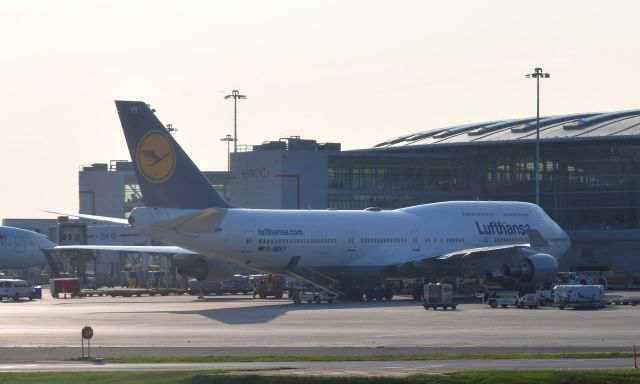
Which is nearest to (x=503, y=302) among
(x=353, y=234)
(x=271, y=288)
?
(x=353, y=234)

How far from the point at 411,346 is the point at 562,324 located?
12.2 metres

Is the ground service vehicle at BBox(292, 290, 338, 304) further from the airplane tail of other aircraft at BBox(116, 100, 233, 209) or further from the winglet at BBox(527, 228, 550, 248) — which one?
the winglet at BBox(527, 228, 550, 248)

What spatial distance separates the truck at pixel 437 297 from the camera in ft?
213

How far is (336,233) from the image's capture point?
74.7 m

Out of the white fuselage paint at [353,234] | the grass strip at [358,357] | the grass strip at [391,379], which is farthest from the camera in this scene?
the white fuselage paint at [353,234]

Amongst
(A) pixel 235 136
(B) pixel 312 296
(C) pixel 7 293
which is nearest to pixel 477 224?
(B) pixel 312 296

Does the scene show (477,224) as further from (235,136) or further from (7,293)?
(235,136)

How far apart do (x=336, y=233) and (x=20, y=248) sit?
146ft

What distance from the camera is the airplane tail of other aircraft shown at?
209 ft

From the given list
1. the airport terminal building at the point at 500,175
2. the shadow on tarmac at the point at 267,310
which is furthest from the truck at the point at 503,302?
the airport terminal building at the point at 500,175

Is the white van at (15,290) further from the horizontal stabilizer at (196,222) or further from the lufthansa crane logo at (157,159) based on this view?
the lufthansa crane logo at (157,159)

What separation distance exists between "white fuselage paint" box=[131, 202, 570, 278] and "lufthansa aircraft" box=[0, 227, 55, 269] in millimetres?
41480

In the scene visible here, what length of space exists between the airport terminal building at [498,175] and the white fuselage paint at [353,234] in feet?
72.9

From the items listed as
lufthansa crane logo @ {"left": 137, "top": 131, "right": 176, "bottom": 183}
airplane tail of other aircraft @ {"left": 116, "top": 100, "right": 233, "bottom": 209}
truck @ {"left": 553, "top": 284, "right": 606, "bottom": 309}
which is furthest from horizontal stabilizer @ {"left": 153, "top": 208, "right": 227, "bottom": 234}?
truck @ {"left": 553, "top": 284, "right": 606, "bottom": 309}
